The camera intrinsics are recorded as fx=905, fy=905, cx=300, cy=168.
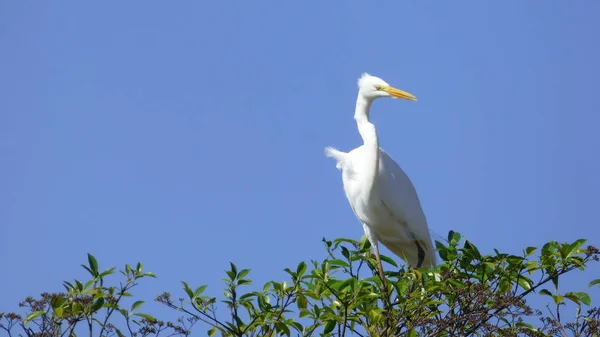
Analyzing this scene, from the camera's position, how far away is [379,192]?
795cm

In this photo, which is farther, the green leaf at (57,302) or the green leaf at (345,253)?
the green leaf at (345,253)

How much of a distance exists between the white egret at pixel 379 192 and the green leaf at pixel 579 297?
266cm

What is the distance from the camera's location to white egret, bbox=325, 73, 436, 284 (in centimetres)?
789

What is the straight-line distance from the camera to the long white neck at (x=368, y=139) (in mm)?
7785

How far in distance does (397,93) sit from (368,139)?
0.50m

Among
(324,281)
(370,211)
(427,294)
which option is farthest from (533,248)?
(370,211)

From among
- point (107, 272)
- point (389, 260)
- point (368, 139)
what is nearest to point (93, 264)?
point (107, 272)

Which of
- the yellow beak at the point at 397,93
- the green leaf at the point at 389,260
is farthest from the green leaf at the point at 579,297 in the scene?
the yellow beak at the point at 397,93

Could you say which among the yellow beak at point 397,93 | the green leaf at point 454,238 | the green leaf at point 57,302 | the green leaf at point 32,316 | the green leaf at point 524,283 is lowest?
the green leaf at point 32,316

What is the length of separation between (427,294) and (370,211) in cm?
255

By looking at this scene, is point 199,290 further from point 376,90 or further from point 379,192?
point 376,90

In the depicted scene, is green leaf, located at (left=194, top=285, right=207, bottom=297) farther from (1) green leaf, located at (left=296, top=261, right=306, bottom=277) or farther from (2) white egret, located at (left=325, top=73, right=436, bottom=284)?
(2) white egret, located at (left=325, top=73, right=436, bottom=284)

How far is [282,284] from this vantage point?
17.3 ft

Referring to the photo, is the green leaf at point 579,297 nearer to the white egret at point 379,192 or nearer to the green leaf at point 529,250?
the green leaf at point 529,250
